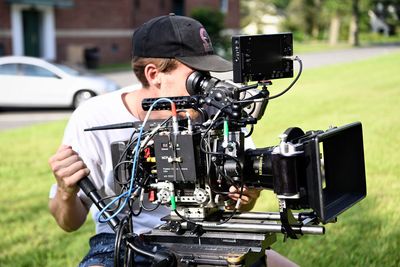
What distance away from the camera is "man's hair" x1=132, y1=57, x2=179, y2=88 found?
2.94 m

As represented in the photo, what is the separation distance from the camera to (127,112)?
3158 millimetres

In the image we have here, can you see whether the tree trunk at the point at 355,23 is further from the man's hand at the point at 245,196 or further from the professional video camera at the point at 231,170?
the professional video camera at the point at 231,170

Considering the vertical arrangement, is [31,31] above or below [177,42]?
below

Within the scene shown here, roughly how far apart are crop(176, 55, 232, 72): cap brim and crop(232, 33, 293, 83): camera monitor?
1.66ft

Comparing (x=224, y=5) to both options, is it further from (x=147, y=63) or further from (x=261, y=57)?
(x=261, y=57)

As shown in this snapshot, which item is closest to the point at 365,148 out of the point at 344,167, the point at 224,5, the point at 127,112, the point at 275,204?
the point at 275,204

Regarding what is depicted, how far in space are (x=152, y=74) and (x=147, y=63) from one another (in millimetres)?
52

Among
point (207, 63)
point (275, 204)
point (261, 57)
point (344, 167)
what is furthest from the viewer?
point (275, 204)

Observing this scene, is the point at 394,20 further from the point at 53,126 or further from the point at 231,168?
the point at 231,168

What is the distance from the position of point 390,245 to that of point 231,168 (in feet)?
9.10

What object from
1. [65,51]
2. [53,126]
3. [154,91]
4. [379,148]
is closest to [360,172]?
[154,91]

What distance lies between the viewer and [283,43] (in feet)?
7.73

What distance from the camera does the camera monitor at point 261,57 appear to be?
2258 mm

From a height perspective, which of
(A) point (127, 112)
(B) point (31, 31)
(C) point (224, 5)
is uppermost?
(C) point (224, 5)
